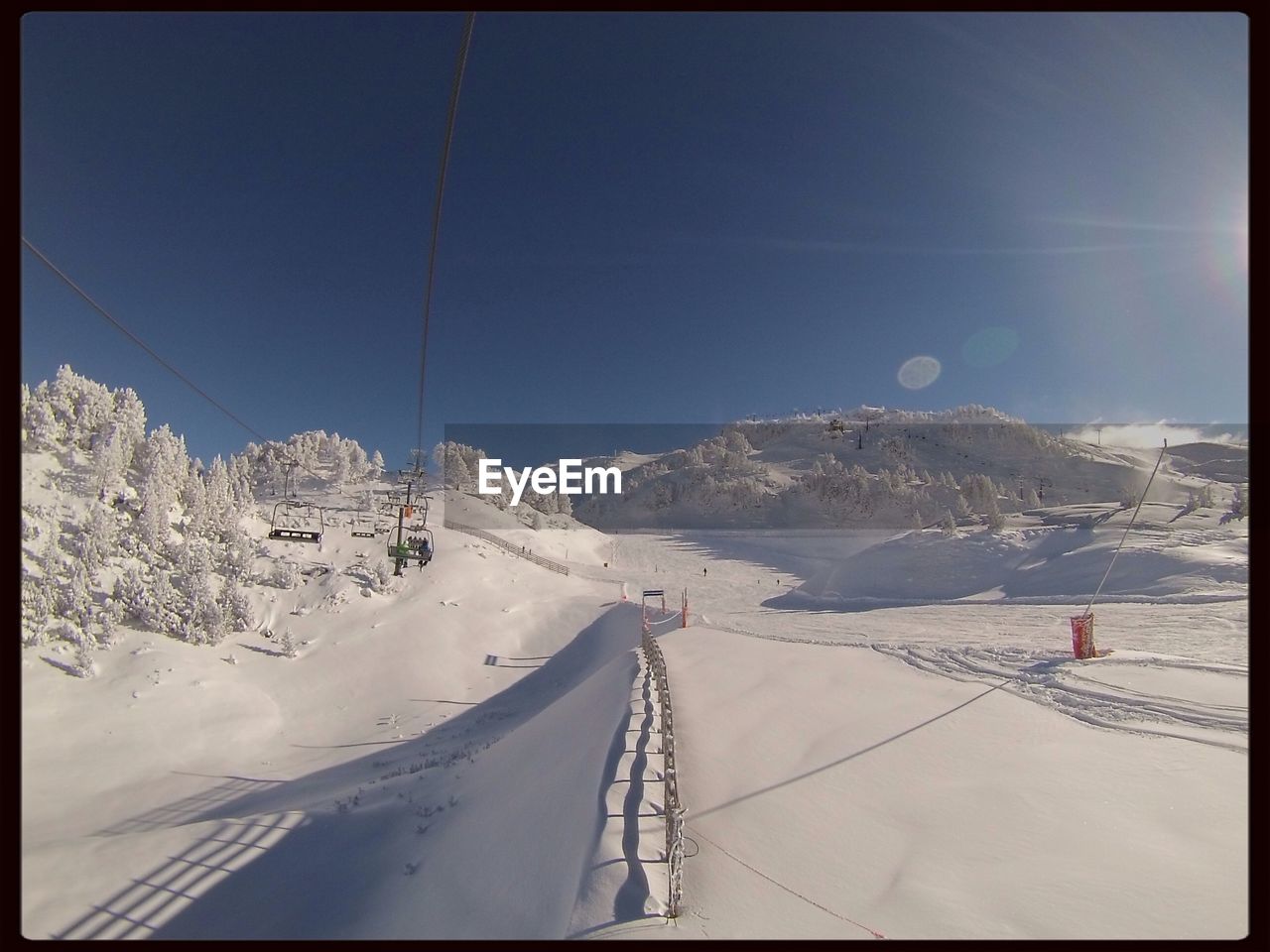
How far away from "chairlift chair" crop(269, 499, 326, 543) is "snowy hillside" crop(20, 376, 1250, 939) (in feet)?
8.07

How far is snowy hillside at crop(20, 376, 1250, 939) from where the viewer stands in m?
4.03

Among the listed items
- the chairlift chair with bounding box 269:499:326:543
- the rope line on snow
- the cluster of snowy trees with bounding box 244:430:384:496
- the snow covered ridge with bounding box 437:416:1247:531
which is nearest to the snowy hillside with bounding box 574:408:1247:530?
the snow covered ridge with bounding box 437:416:1247:531

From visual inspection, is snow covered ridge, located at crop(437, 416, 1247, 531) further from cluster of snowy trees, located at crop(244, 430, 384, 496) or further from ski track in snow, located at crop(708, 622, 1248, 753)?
ski track in snow, located at crop(708, 622, 1248, 753)

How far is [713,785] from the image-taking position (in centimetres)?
568

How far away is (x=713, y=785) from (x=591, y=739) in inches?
90.9

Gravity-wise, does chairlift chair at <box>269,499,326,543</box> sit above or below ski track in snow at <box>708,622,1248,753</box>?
above

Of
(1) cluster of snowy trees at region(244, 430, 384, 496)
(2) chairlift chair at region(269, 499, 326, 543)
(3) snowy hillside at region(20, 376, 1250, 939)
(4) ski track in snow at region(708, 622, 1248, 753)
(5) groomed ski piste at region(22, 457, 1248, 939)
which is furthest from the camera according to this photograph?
(1) cluster of snowy trees at region(244, 430, 384, 496)

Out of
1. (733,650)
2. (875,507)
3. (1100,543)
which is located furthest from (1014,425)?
(733,650)

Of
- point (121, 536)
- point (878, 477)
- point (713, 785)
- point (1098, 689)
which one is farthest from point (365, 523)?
point (878, 477)

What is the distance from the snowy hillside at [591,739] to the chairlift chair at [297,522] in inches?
96.8

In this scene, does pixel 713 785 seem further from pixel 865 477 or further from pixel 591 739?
pixel 865 477

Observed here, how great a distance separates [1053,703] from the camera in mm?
7160
